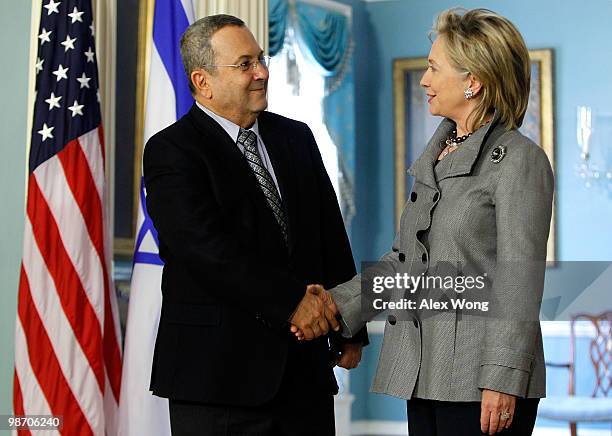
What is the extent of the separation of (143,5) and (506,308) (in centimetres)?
296

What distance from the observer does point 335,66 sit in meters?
6.75

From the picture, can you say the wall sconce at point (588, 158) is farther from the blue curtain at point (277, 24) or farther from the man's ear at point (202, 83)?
the man's ear at point (202, 83)

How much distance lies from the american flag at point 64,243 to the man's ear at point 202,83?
3.53 feet

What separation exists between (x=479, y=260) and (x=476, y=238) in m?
0.05

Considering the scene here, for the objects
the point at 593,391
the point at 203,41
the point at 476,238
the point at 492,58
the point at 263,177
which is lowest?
the point at 593,391

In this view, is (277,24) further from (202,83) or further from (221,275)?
(221,275)

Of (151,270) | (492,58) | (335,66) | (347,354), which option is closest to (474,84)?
(492,58)

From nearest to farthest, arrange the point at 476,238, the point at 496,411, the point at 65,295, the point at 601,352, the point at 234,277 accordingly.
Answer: the point at 496,411, the point at 476,238, the point at 234,277, the point at 65,295, the point at 601,352

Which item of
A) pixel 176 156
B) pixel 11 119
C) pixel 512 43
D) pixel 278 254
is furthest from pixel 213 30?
pixel 11 119

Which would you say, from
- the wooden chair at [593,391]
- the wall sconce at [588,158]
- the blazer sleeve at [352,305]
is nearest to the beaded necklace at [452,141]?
the blazer sleeve at [352,305]

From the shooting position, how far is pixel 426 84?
7.90 ft

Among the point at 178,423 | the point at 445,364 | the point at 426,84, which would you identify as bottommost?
the point at 178,423

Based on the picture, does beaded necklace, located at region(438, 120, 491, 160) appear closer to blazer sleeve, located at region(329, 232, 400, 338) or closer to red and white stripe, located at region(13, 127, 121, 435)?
blazer sleeve, located at region(329, 232, 400, 338)

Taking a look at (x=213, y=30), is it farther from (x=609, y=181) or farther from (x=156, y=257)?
(x=609, y=181)
